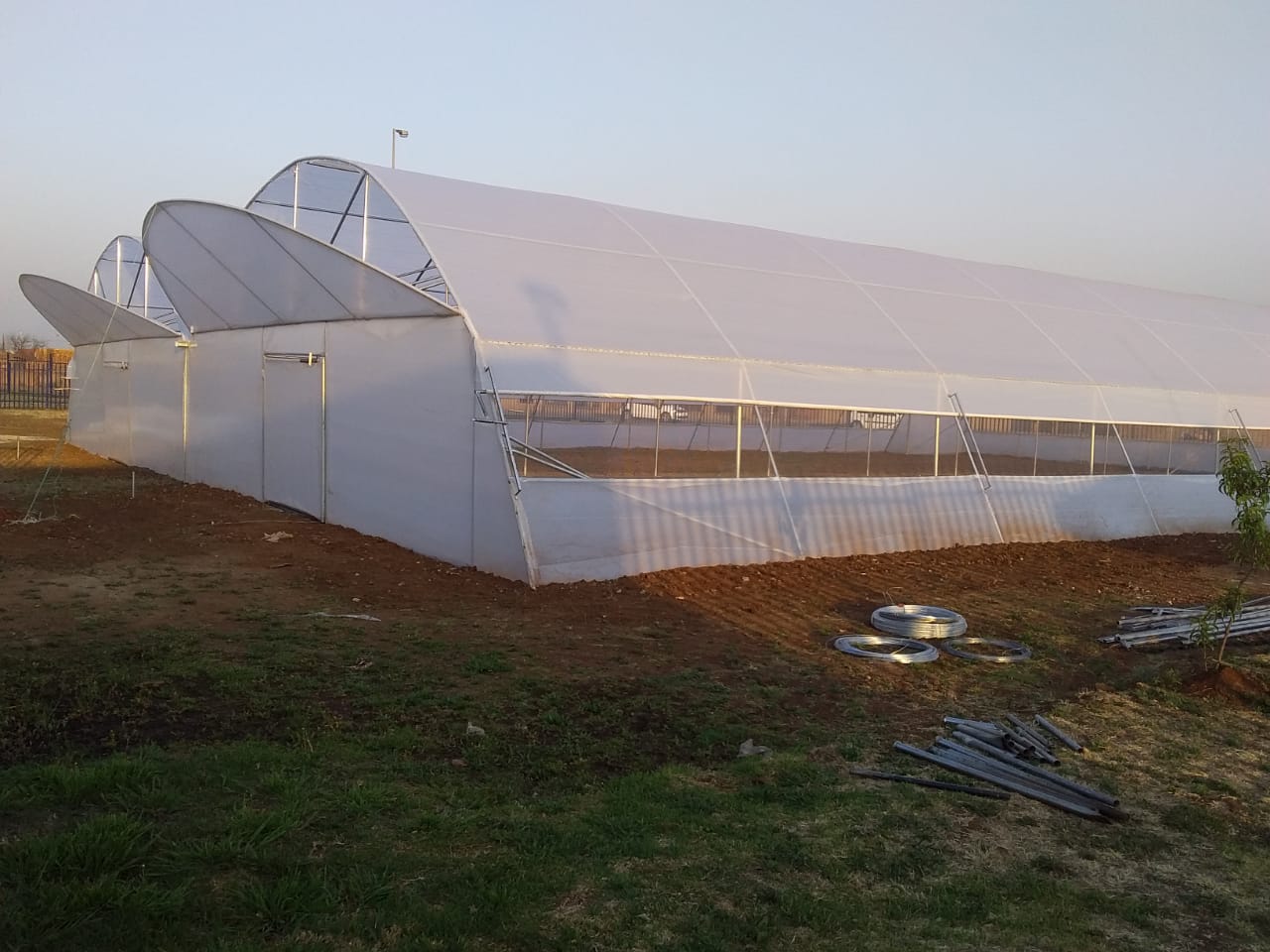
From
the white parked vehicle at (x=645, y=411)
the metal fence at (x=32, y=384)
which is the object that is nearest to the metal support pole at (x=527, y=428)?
the white parked vehicle at (x=645, y=411)

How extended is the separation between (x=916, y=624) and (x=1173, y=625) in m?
2.83

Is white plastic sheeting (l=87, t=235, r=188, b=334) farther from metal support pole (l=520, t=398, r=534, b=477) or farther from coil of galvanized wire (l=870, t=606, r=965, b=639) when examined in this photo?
coil of galvanized wire (l=870, t=606, r=965, b=639)

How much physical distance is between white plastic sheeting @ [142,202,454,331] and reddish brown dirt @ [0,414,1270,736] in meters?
2.90

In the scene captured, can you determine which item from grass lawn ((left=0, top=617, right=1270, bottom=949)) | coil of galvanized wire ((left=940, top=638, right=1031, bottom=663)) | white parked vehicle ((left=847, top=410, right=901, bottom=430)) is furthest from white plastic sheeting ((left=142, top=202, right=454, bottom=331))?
coil of galvanized wire ((left=940, top=638, right=1031, bottom=663))

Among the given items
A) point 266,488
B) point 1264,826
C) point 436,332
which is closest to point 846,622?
point 1264,826

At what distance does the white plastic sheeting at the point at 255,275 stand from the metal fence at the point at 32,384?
33457 mm

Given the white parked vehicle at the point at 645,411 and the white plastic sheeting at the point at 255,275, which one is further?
the white plastic sheeting at the point at 255,275

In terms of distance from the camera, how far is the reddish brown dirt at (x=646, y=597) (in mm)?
8289

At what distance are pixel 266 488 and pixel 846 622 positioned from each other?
9587mm

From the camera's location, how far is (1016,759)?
619cm

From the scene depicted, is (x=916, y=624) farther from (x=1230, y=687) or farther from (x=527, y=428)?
(x=527, y=428)

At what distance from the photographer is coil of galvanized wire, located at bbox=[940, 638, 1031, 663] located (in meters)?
8.81

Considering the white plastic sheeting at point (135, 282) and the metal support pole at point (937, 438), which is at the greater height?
the white plastic sheeting at point (135, 282)

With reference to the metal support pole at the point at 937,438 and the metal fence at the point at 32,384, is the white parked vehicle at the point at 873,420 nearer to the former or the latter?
the metal support pole at the point at 937,438
